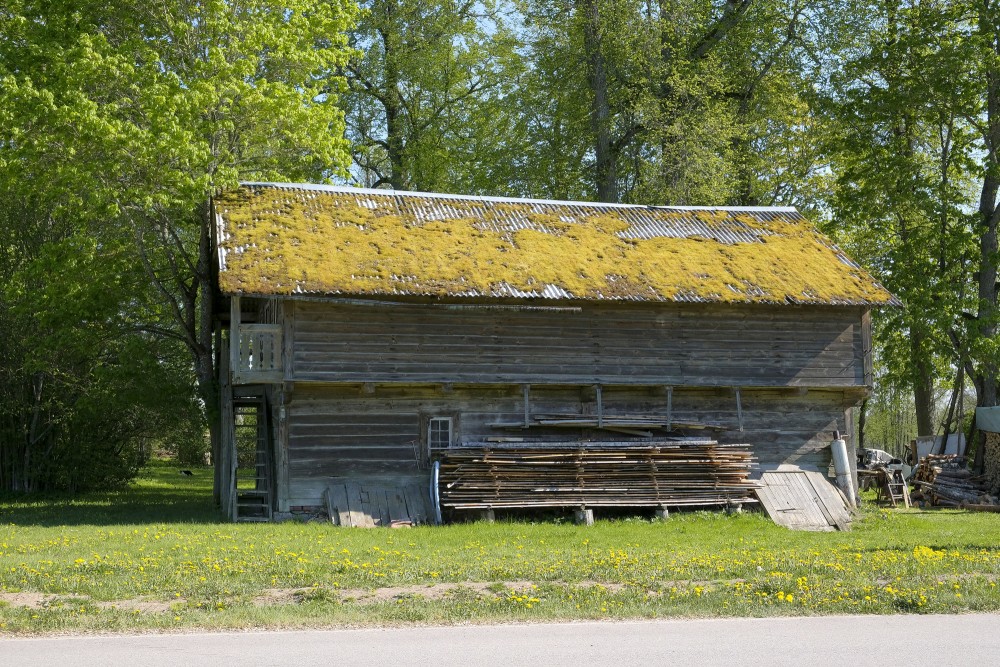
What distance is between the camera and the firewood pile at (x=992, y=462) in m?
28.6

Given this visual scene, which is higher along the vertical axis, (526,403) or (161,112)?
(161,112)

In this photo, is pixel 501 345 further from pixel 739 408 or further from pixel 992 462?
pixel 992 462

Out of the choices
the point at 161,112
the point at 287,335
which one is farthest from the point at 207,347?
the point at 287,335

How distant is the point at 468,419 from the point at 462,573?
10.3 meters

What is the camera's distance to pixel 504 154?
40656 mm

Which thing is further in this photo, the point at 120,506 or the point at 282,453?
the point at 120,506

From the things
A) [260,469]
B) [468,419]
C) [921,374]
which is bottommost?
[260,469]

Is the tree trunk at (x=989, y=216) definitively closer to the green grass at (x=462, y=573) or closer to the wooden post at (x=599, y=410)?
the green grass at (x=462, y=573)

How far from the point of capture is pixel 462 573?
13797 millimetres

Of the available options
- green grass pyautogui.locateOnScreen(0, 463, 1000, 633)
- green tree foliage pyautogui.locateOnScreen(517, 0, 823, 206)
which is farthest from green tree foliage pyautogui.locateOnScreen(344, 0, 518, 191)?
green grass pyautogui.locateOnScreen(0, 463, 1000, 633)

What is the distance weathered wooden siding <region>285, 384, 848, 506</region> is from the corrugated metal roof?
2.35 meters

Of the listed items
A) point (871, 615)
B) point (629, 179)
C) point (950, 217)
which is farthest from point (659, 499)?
point (629, 179)

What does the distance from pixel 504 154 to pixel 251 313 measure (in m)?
15.1

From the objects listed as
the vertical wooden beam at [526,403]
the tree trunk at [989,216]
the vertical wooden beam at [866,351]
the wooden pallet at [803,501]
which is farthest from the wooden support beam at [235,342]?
the tree trunk at [989,216]
